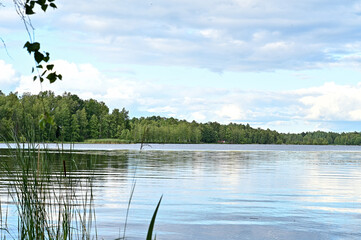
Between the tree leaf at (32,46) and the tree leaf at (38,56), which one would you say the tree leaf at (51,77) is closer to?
the tree leaf at (38,56)

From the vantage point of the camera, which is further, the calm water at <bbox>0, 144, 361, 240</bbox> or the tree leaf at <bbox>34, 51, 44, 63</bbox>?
the calm water at <bbox>0, 144, 361, 240</bbox>

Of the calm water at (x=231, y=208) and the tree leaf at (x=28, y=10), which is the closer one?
the tree leaf at (x=28, y=10)

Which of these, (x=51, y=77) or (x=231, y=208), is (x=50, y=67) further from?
(x=231, y=208)

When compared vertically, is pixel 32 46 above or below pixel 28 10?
below

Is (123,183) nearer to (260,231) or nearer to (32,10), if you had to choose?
(260,231)

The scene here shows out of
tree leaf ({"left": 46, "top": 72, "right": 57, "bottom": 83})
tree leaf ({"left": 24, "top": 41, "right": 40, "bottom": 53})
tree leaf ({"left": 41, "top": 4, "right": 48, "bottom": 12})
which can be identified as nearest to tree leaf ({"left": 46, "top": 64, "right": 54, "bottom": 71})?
tree leaf ({"left": 46, "top": 72, "right": 57, "bottom": 83})

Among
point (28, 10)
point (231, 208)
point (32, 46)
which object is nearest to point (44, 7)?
point (28, 10)

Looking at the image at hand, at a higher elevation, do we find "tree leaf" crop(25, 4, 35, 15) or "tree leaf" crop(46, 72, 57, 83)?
"tree leaf" crop(25, 4, 35, 15)

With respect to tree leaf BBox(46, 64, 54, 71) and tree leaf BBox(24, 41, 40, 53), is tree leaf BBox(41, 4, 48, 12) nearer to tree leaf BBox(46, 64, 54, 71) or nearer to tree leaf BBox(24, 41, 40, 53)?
tree leaf BBox(24, 41, 40, 53)

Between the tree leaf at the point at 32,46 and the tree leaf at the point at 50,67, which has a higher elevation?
the tree leaf at the point at 32,46

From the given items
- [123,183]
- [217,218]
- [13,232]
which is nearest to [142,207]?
[217,218]

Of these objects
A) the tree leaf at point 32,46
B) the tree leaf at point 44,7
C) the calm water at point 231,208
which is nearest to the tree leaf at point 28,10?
the tree leaf at point 44,7

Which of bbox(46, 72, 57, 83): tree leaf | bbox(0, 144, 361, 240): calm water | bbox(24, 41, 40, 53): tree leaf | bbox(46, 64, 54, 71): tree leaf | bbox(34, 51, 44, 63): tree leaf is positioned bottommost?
bbox(0, 144, 361, 240): calm water

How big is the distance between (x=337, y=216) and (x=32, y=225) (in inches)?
436
